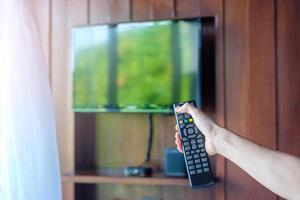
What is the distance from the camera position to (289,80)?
46.9 inches

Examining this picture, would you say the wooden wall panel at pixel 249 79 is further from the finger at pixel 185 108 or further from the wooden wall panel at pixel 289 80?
the finger at pixel 185 108

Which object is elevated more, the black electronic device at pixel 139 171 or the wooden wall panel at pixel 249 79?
the wooden wall panel at pixel 249 79

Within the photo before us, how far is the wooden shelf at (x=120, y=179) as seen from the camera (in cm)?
121

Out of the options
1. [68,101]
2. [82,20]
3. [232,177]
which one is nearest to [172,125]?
[232,177]

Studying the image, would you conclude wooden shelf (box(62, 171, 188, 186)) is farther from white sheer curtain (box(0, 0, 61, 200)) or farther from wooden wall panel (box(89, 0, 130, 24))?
wooden wall panel (box(89, 0, 130, 24))

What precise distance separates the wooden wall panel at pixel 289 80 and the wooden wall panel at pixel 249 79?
0.03m

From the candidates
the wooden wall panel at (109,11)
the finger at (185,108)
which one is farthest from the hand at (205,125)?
the wooden wall panel at (109,11)

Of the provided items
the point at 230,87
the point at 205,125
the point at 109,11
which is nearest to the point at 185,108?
the point at 205,125

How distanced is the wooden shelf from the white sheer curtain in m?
0.25

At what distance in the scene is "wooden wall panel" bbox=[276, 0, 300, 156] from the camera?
1.19 m

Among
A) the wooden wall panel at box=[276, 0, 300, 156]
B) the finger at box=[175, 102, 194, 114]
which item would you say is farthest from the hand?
the wooden wall panel at box=[276, 0, 300, 156]

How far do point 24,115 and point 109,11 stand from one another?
579 mm

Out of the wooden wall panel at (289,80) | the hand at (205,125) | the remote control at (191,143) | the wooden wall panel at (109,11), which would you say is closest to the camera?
the hand at (205,125)

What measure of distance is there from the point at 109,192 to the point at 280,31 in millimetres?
840
